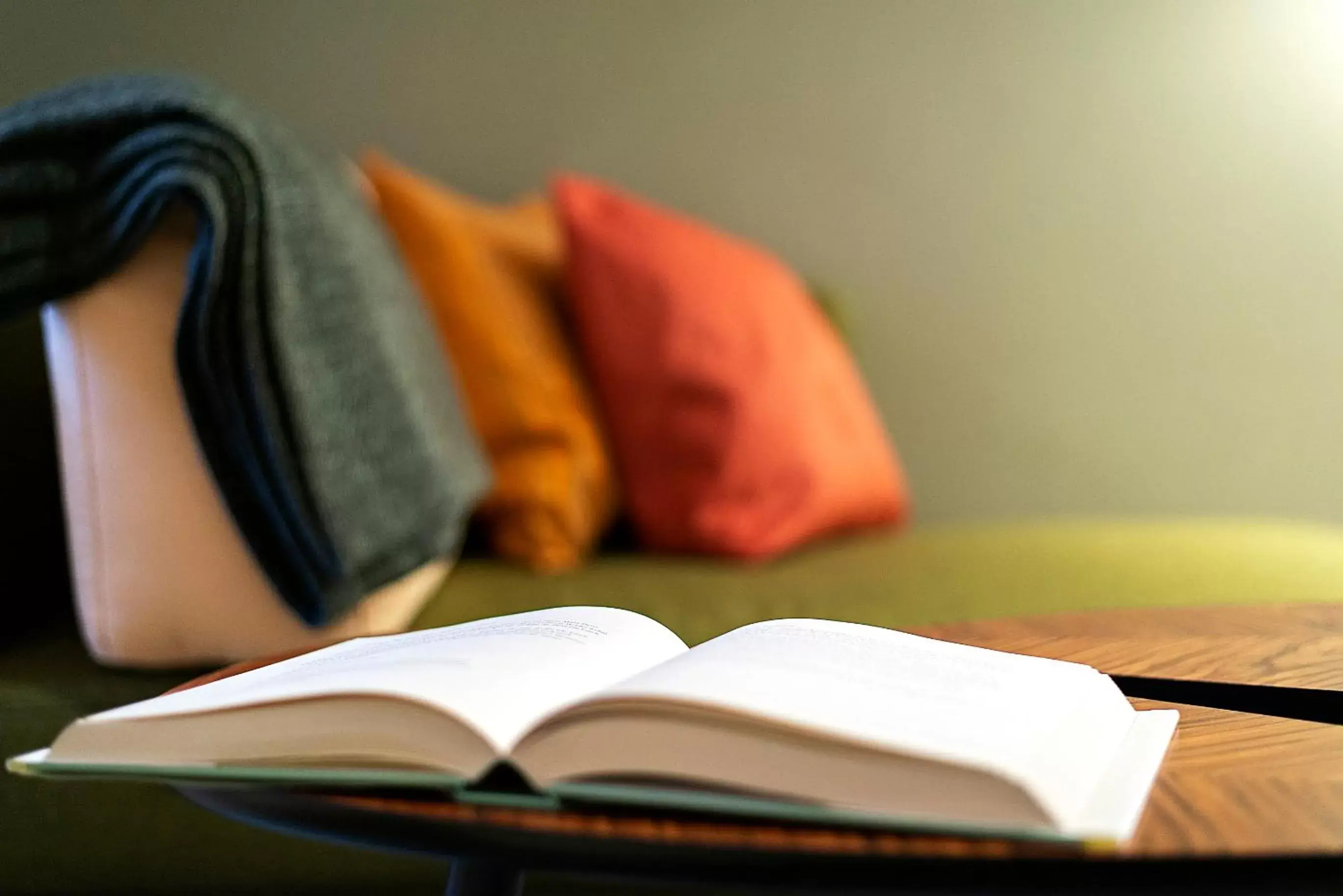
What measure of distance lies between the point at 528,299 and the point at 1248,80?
1351 mm

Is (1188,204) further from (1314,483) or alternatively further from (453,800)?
(453,800)

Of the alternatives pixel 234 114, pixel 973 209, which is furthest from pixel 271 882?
pixel 973 209

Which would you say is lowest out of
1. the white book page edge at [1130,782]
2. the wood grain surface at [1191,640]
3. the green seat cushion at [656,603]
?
the green seat cushion at [656,603]

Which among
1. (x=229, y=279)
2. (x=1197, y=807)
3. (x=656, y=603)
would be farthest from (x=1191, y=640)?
(x=229, y=279)

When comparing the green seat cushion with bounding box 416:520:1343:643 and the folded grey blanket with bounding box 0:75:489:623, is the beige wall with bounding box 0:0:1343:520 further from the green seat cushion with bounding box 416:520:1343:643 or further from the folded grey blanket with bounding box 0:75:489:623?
the folded grey blanket with bounding box 0:75:489:623

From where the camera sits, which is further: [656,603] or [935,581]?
[935,581]

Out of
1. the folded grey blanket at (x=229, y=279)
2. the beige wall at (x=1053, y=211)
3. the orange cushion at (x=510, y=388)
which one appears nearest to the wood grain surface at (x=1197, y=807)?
the folded grey blanket at (x=229, y=279)

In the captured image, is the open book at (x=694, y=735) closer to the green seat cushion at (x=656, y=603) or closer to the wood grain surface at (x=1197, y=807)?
the wood grain surface at (x=1197, y=807)

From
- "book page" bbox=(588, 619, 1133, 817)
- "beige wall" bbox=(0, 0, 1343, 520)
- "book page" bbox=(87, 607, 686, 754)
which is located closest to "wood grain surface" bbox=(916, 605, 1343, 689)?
"book page" bbox=(588, 619, 1133, 817)

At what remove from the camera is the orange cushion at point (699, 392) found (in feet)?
4.47

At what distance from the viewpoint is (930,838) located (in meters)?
0.37

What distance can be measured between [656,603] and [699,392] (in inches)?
13.9

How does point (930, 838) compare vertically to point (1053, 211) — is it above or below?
below

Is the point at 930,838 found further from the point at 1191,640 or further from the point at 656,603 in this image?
the point at 656,603
